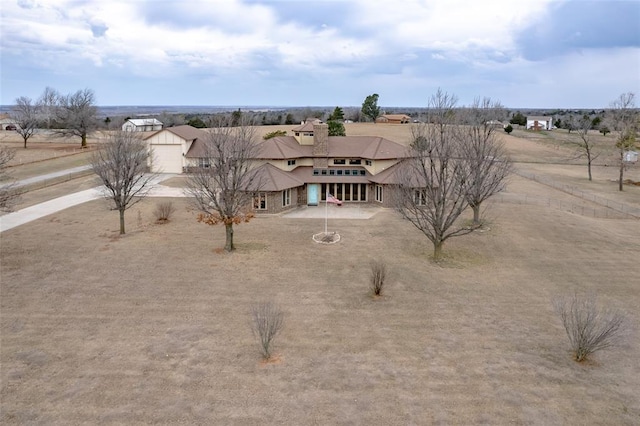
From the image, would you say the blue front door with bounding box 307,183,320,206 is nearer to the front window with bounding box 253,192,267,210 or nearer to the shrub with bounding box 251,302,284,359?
the front window with bounding box 253,192,267,210

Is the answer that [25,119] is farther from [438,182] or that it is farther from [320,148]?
[438,182]

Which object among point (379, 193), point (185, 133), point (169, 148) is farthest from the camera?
point (185, 133)

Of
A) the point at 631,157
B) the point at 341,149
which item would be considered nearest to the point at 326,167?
the point at 341,149

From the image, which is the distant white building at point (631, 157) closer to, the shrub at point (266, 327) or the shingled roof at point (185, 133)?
the shingled roof at point (185, 133)

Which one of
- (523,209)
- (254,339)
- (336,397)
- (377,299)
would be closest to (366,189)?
(523,209)

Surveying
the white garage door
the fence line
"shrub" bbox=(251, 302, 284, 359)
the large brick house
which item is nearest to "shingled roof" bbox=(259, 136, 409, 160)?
the large brick house
